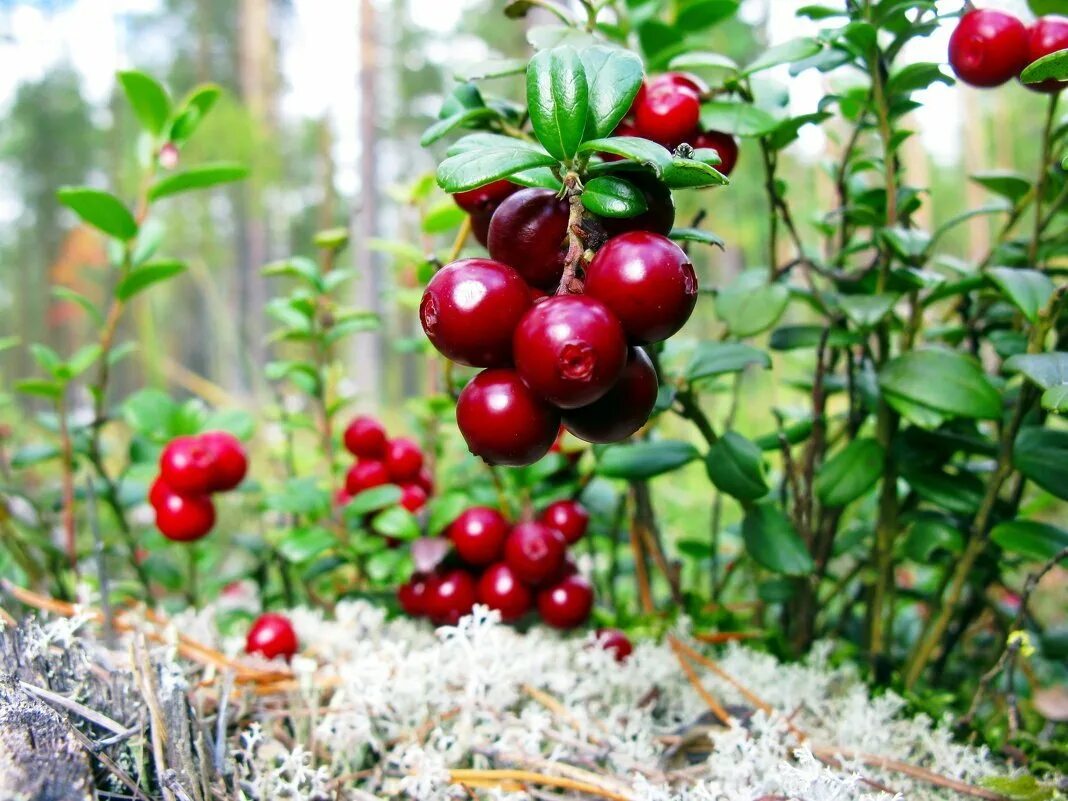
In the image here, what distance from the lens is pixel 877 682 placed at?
3.90ft

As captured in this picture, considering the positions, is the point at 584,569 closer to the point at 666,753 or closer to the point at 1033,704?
the point at 666,753

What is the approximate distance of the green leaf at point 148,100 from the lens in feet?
4.04

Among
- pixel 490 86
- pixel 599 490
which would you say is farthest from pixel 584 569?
pixel 490 86

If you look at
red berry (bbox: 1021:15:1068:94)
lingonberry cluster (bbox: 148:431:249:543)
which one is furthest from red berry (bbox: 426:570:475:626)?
red berry (bbox: 1021:15:1068:94)

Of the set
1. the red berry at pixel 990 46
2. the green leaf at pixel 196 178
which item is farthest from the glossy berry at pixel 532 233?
the green leaf at pixel 196 178

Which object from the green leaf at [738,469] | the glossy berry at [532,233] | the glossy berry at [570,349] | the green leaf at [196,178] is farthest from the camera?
the green leaf at [196,178]

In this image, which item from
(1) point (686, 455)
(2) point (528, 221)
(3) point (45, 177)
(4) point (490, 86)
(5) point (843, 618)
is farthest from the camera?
(3) point (45, 177)

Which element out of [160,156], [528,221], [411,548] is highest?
[160,156]

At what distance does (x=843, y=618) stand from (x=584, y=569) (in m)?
0.48

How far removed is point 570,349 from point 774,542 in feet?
2.14

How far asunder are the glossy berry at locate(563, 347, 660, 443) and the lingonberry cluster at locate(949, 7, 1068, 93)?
23.5 inches

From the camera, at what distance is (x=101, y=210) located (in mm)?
1210

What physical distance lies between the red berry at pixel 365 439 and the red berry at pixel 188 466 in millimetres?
224

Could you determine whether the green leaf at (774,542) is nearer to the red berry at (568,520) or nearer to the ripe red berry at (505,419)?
the red berry at (568,520)
